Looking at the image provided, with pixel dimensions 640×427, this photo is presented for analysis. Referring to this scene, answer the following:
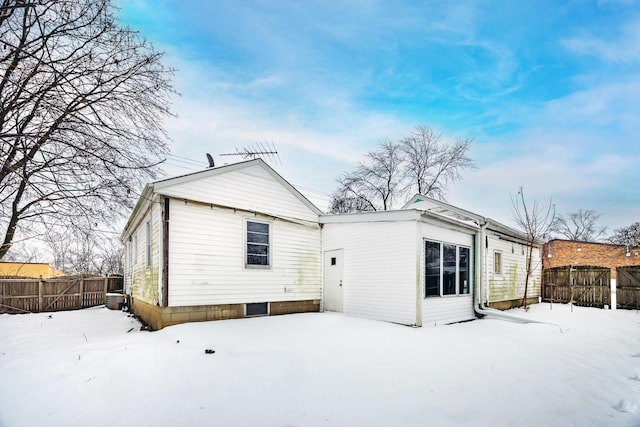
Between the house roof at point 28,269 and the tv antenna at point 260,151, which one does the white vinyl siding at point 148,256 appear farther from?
the house roof at point 28,269

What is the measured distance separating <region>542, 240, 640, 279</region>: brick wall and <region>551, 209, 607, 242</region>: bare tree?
1706 cm

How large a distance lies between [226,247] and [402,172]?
21195 mm

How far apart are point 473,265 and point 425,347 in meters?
5.84

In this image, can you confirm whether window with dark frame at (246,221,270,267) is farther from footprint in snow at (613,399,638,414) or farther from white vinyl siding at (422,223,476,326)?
footprint in snow at (613,399,638,414)

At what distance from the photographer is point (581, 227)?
1794 inches

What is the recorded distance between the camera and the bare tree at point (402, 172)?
26.6m

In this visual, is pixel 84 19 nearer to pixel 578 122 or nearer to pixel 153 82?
pixel 153 82

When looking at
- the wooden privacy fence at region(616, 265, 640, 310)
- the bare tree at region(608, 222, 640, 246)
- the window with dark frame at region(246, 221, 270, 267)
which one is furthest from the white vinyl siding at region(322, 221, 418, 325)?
the bare tree at region(608, 222, 640, 246)

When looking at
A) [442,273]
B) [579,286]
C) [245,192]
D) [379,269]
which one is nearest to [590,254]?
[579,286]

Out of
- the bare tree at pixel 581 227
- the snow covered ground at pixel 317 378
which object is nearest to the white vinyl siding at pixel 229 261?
the snow covered ground at pixel 317 378

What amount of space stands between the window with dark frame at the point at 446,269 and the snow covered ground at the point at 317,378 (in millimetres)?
1741

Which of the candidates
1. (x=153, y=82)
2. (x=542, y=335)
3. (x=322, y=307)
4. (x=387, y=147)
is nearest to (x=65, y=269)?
(x=387, y=147)

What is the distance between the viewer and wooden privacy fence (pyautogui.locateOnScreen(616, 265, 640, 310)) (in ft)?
49.7

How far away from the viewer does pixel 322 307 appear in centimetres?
1125
